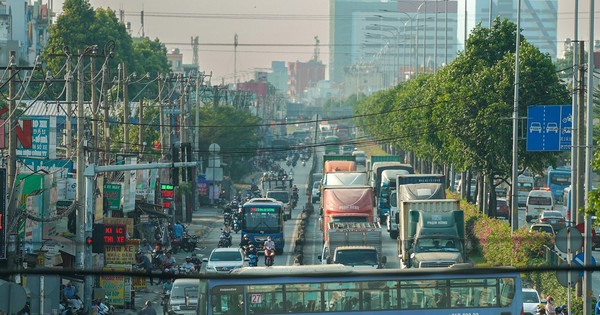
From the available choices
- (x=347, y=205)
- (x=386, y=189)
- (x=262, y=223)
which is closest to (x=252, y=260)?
(x=347, y=205)

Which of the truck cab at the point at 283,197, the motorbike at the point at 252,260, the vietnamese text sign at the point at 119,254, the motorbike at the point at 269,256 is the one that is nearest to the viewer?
the vietnamese text sign at the point at 119,254

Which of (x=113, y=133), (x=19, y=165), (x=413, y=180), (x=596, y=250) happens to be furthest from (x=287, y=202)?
(x=19, y=165)

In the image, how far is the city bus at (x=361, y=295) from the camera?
77.4 ft

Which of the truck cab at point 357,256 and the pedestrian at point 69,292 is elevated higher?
the truck cab at point 357,256

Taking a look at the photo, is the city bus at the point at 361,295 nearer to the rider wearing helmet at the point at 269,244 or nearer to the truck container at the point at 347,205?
the rider wearing helmet at the point at 269,244

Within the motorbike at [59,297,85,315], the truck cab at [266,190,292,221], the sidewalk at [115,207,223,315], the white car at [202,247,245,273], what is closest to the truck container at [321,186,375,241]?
the sidewalk at [115,207,223,315]

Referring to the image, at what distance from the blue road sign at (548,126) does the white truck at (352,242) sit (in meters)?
5.51

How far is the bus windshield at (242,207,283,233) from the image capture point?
161ft

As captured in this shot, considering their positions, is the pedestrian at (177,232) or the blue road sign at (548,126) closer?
the blue road sign at (548,126)

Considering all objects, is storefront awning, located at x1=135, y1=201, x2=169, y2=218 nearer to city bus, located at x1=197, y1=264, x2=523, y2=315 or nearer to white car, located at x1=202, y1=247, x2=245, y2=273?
white car, located at x1=202, y1=247, x2=245, y2=273

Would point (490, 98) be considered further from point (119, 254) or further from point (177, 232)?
point (119, 254)

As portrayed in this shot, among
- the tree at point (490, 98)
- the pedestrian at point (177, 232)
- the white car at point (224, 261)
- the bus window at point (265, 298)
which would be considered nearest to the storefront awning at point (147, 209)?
the pedestrian at point (177, 232)

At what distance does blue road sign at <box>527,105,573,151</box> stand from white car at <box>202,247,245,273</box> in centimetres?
951

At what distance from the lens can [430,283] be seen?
24484mm
